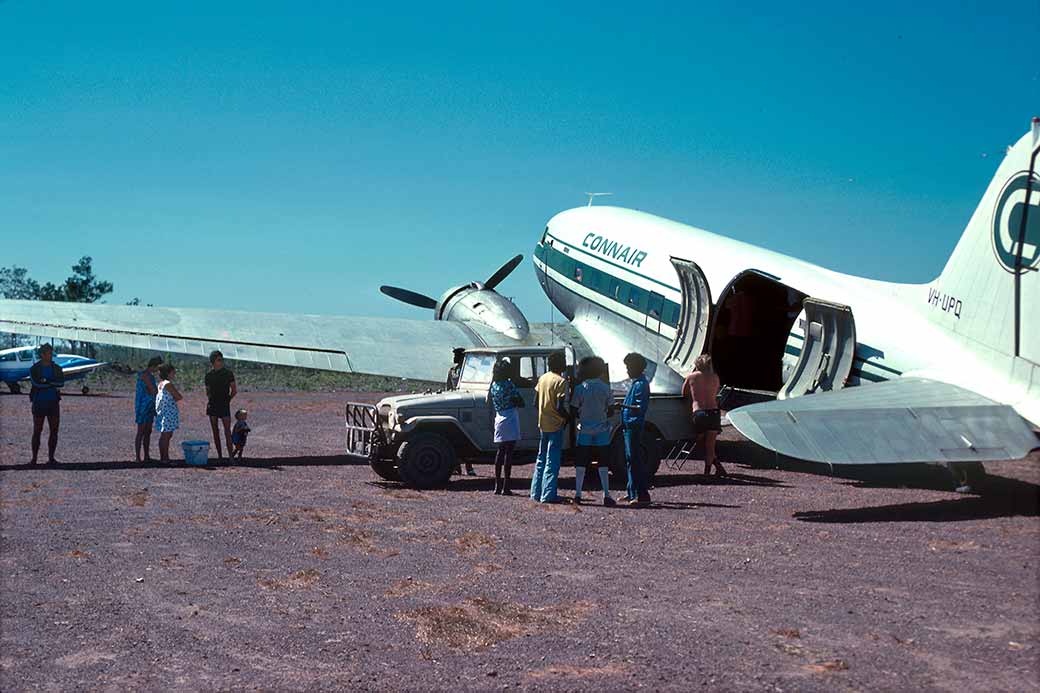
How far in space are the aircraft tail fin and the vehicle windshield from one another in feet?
20.1

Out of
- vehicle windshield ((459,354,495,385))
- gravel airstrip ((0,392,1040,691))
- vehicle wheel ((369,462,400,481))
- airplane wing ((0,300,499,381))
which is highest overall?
airplane wing ((0,300,499,381))

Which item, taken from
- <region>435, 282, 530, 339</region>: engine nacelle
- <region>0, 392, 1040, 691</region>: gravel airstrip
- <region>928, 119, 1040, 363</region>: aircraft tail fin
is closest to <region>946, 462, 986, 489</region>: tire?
<region>0, 392, 1040, 691</region>: gravel airstrip

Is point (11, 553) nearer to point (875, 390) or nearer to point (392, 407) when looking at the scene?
point (392, 407)

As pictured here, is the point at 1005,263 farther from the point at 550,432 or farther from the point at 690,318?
the point at 690,318

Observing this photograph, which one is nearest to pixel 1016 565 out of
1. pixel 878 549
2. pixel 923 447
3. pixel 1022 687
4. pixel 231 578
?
pixel 878 549

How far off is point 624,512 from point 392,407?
3.76 metres

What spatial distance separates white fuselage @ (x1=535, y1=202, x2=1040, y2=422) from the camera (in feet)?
38.9

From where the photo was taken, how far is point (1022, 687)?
4.81 m

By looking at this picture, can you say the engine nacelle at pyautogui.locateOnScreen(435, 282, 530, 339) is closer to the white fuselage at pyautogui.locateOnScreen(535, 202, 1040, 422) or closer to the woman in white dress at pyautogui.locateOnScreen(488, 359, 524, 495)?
the white fuselage at pyautogui.locateOnScreen(535, 202, 1040, 422)

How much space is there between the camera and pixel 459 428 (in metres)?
13.1

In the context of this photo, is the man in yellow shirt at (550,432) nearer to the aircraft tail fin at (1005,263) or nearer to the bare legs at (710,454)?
the bare legs at (710,454)

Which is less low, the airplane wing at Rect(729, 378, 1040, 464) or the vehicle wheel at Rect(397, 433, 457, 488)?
the airplane wing at Rect(729, 378, 1040, 464)

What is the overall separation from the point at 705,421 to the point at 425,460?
13.5 feet

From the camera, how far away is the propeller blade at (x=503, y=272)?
906 inches
